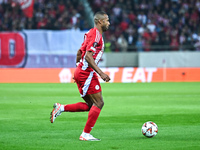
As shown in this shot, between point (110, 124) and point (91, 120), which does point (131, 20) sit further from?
point (91, 120)

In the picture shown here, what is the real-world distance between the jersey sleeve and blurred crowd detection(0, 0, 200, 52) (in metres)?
19.3

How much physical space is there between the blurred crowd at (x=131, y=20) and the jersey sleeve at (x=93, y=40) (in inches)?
759

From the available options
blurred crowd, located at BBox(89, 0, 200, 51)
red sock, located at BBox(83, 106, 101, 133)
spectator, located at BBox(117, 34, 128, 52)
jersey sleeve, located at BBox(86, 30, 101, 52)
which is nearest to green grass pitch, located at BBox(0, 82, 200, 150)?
red sock, located at BBox(83, 106, 101, 133)

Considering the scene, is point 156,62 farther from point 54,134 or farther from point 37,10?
point 54,134

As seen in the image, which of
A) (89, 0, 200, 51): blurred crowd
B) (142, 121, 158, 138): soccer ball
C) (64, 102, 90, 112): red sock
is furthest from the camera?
(89, 0, 200, 51): blurred crowd

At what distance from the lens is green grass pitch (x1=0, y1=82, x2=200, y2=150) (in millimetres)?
7418

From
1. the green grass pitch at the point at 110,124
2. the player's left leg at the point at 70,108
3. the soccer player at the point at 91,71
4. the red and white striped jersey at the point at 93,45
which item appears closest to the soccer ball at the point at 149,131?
the green grass pitch at the point at 110,124

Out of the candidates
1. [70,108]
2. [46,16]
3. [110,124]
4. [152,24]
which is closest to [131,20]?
[152,24]

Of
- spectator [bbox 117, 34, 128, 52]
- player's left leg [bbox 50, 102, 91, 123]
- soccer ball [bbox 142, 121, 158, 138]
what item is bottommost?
spectator [bbox 117, 34, 128, 52]

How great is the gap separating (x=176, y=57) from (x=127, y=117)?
16398 mm

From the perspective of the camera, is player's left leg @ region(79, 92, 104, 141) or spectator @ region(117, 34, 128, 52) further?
spectator @ region(117, 34, 128, 52)

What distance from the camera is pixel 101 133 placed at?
28.5 feet

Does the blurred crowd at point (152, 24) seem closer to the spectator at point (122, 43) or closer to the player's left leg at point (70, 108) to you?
the spectator at point (122, 43)

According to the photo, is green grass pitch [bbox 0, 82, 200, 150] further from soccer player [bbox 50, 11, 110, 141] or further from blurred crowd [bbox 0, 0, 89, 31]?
blurred crowd [bbox 0, 0, 89, 31]
